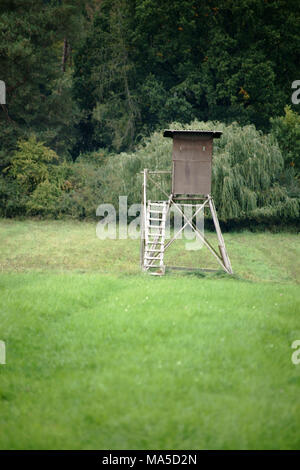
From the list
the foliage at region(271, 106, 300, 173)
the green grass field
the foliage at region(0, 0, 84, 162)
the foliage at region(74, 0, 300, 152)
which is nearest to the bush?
the foliage at region(271, 106, 300, 173)

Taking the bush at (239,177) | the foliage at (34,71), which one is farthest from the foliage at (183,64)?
the bush at (239,177)

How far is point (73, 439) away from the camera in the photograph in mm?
5367

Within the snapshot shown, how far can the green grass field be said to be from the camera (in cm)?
545

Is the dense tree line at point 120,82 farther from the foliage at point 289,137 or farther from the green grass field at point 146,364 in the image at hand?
the green grass field at point 146,364

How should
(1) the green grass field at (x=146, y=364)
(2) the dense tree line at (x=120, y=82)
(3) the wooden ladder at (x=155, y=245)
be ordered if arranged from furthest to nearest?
(2) the dense tree line at (x=120, y=82) < (3) the wooden ladder at (x=155, y=245) < (1) the green grass field at (x=146, y=364)

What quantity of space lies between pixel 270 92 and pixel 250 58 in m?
2.84

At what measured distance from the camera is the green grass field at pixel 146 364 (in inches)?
215

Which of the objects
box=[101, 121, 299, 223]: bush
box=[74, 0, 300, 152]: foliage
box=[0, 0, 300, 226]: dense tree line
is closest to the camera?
box=[101, 121, 299, 223]: bush

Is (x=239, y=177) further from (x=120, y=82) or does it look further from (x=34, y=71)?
(x=34, y=71)

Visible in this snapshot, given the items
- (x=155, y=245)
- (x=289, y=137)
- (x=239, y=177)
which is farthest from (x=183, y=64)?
(x=155, y=245)

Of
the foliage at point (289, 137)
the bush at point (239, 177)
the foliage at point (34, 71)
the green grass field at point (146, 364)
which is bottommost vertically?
the green grass field at point (146, 364)

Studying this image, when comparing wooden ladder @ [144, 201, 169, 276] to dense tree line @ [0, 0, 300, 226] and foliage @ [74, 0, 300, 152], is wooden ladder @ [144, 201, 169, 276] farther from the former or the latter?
foliage @ [74, 0, 300, 152]

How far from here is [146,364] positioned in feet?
23.3
